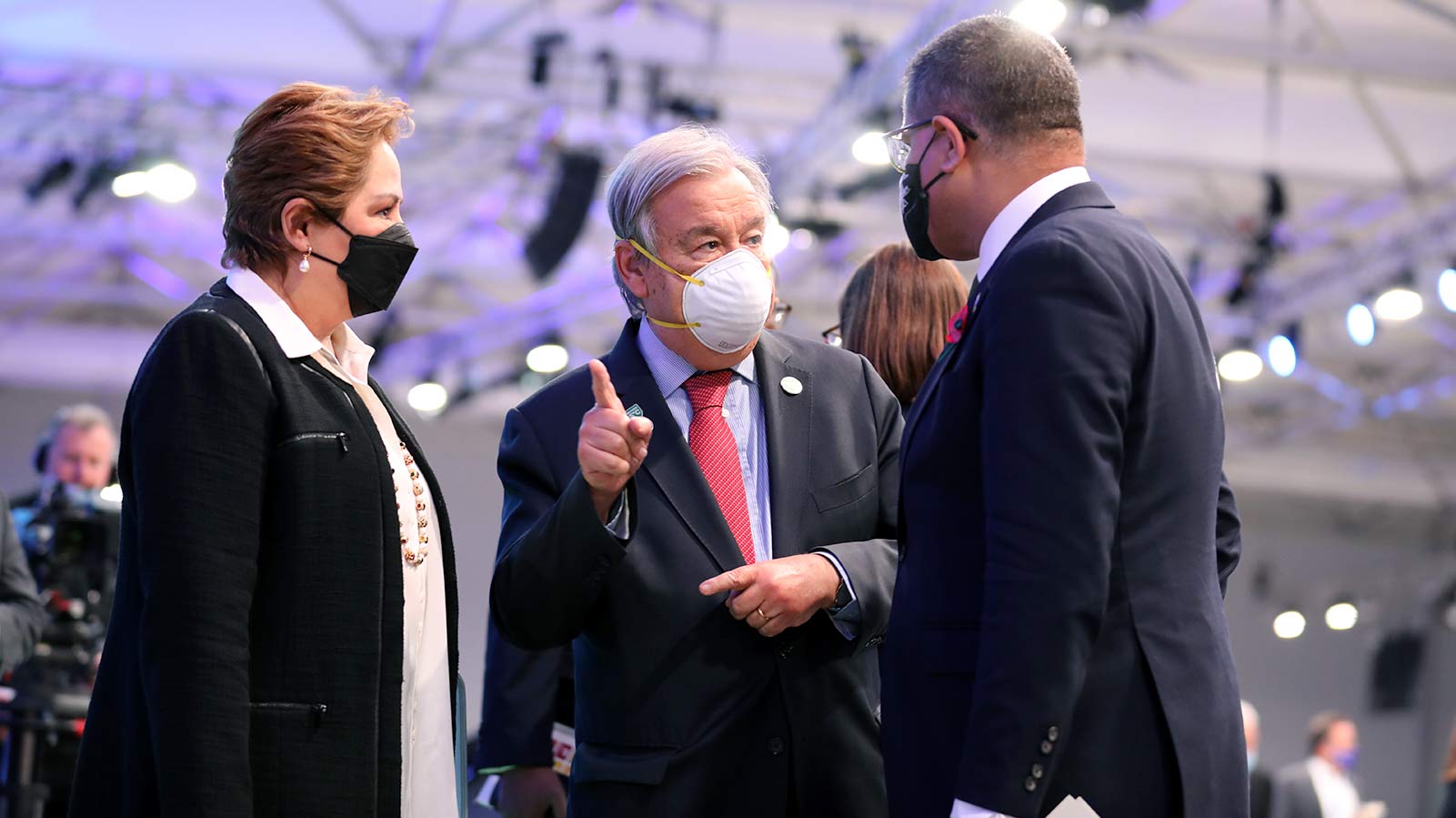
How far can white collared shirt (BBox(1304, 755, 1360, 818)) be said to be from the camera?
1188 centimetres

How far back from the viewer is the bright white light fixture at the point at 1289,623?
1881 centimetres

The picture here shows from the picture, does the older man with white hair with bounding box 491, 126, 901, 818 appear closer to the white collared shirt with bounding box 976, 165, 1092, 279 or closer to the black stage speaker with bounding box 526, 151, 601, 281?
the white collared shirt with bounding box 976, 165, 1092, 279

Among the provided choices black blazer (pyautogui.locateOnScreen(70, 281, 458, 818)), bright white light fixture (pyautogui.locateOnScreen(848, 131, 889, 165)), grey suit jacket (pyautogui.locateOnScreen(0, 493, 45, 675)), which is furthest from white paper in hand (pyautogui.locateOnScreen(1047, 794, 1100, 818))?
bright white light fixture (pyautogui.locateOnScreen(848, 131, 889, 165))

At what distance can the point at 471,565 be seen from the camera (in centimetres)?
1678

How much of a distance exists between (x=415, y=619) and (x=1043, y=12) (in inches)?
180

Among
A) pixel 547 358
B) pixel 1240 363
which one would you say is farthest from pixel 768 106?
pixel 1240 363

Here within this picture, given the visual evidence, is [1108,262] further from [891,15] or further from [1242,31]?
[1242,31]

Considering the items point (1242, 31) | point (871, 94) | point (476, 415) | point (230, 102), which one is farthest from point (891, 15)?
point (476, 415)

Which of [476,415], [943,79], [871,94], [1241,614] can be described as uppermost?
[871,94]

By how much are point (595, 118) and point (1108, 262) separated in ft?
28.6

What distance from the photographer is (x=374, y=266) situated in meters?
2.43

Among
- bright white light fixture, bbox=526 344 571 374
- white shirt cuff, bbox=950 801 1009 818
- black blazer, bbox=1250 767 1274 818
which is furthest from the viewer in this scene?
bright white light fixture, bbox=526 344 571 374

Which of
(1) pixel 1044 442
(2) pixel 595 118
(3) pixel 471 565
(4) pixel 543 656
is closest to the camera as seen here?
(1) pixel 1044 442

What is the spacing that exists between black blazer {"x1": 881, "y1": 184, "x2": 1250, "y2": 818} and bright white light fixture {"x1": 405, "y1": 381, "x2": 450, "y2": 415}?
1163cm
